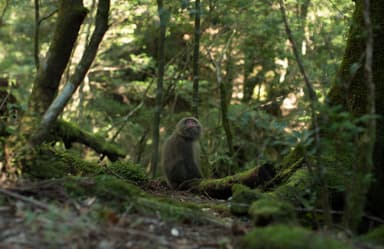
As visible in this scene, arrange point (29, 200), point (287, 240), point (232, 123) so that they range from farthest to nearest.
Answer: point (232, 123)
point (29, 200)
point (287, 240)

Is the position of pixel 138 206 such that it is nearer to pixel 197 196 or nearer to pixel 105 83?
pixel 197 196

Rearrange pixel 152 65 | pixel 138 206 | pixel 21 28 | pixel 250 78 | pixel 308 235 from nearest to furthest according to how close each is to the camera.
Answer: pixel 308 235 → pixel 138 206 → pixel 152 65 → pixel 250 78 → pixel 21 28

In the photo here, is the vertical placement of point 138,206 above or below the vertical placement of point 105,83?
below

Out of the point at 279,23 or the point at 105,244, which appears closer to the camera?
the point at 105,244

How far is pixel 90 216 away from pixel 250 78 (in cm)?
1235

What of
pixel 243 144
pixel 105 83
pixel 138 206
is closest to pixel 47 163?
pixel 138 206

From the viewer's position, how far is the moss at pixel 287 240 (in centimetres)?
302

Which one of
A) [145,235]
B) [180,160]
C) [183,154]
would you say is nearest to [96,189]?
[145,235]

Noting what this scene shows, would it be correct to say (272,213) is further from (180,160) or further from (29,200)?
(180,160)

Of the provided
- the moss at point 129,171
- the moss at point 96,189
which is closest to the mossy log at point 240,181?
the moss at point 129,171

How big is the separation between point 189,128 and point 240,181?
2.59 metres

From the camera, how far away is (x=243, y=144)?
11.9 m

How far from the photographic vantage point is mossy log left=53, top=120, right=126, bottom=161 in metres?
7.65

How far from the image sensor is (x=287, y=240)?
313cm
